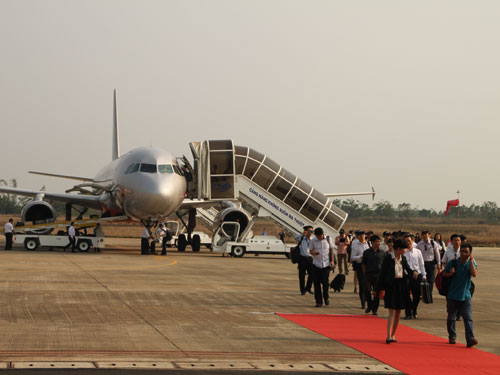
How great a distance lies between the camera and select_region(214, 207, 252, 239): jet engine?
3347 cm

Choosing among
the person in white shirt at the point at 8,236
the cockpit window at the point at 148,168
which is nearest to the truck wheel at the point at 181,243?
the cockpit window at the point at 148,168

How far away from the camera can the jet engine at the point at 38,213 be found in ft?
111

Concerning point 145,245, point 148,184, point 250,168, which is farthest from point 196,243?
point 148,184

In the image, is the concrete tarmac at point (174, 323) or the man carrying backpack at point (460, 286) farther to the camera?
the man carrying backpack at point (460, 286)

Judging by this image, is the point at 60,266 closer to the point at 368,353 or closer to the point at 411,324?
the point at 411,324

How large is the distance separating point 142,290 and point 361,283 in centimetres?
486

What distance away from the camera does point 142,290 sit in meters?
16.2

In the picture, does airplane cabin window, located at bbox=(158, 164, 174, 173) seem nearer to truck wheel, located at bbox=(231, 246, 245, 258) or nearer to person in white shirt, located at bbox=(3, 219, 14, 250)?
truck wheel, located at bbox=(231, 246, 245, 258)

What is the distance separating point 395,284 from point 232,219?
2294cm

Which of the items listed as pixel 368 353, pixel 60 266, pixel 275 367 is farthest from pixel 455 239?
pixel 60 266

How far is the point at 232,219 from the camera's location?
33.8m

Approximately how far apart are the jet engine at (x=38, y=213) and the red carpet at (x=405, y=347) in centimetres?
2304

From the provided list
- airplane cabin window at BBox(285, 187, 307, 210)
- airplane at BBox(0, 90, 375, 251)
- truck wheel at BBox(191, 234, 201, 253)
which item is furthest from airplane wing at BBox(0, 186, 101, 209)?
airplane cabin window at BBox(285, 187, 307, 210)

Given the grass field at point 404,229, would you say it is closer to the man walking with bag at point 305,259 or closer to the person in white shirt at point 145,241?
the person in white shirt at point 145,241
